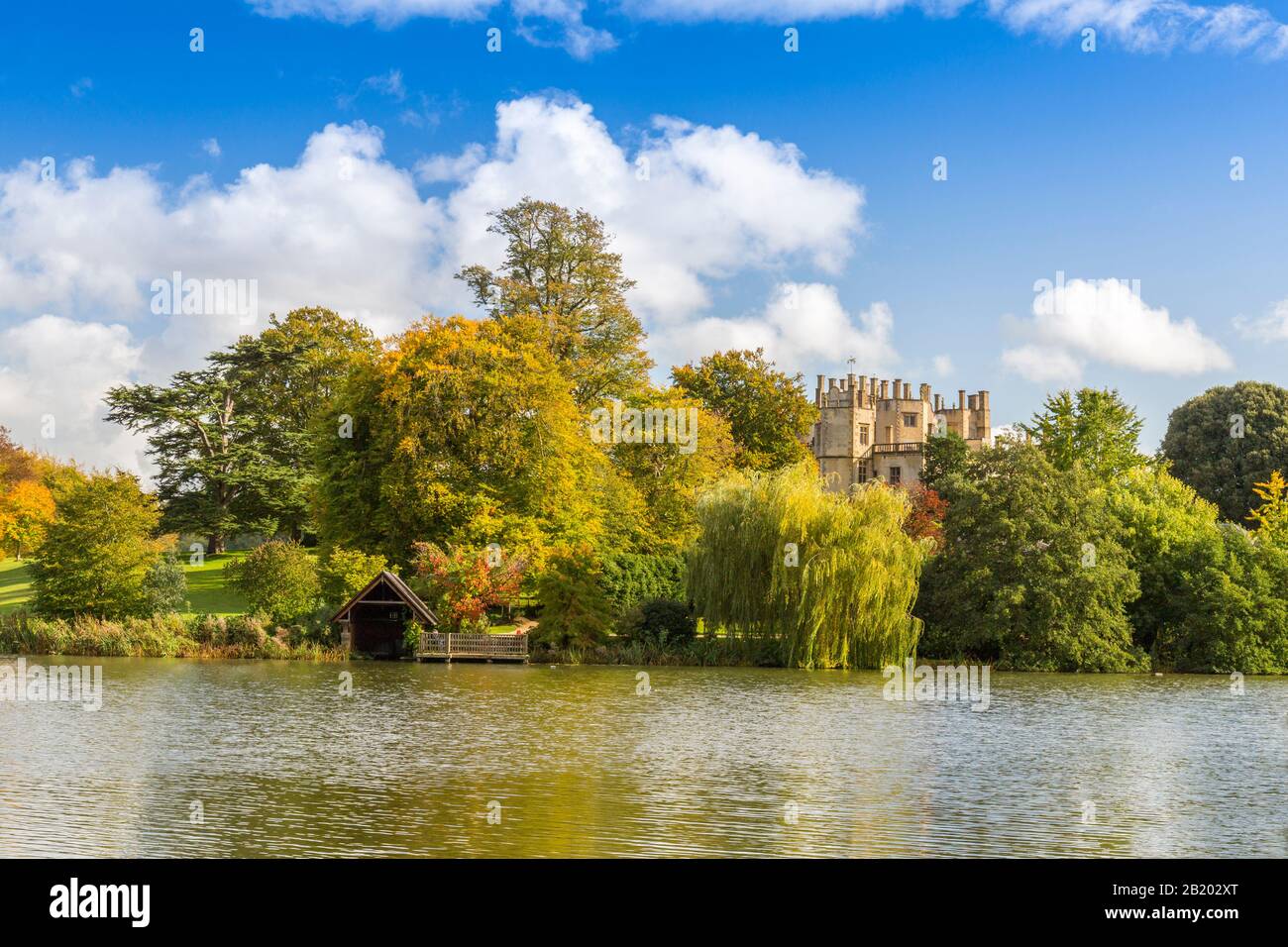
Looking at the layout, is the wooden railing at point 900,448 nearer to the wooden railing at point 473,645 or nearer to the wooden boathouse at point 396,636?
the wooden railing at point 473,645

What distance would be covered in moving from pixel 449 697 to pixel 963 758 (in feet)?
44.5

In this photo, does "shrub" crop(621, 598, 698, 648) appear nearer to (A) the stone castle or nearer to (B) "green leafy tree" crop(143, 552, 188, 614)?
(B) "green leafy tree" crop(143, 552, 188, 614)

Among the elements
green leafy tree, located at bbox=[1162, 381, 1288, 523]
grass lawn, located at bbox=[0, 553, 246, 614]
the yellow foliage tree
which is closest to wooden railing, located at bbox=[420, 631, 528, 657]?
grass lawn, located at bbox=[0, 553, 246, 614]

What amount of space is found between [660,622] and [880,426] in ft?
181

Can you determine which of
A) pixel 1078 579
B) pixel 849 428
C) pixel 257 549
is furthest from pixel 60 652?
pixel 849 428

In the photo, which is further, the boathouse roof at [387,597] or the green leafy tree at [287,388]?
the green leafy tree at [287,388]

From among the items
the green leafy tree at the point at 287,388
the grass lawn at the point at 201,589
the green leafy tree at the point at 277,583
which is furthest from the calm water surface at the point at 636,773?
the green leafy tree at the point at 287,388

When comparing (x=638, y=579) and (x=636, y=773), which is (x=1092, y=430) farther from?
(x=636, y=773)

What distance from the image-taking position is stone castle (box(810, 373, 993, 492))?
87.5 metres

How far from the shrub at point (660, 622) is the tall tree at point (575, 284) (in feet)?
69.5

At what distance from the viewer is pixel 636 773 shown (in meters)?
19.5

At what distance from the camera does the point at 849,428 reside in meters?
90.1

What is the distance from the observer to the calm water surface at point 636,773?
48.4 ft
